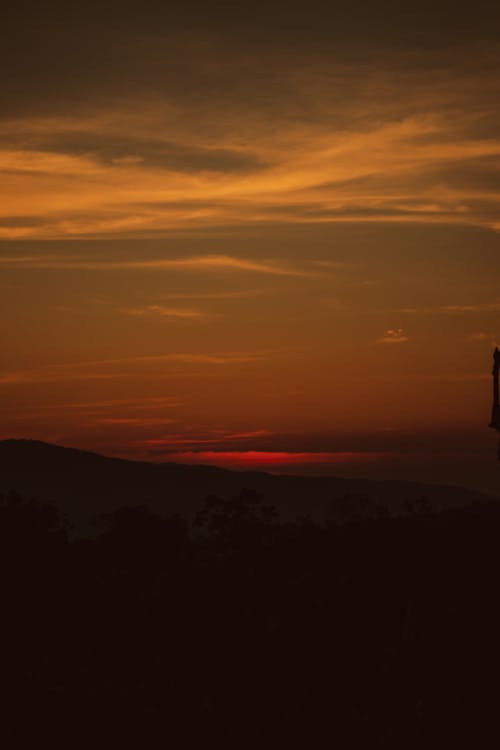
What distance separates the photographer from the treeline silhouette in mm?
18953

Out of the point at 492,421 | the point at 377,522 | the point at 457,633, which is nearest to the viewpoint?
the point at 457,633

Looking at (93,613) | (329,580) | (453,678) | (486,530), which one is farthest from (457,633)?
(486,530)

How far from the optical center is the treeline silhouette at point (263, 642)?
19.0 m

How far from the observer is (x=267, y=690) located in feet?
73.4

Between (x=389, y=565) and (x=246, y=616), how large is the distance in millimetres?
4194

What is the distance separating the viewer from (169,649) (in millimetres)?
24484

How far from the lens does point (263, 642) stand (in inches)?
956

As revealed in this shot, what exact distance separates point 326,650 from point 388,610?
2.46m

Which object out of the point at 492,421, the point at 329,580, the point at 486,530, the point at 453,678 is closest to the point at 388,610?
the point at 329,580

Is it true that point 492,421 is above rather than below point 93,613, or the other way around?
above

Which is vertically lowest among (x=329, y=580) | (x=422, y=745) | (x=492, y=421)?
(x=422, y=745)

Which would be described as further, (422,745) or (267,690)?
(267,690)

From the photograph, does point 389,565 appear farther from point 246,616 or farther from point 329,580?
point 246,616

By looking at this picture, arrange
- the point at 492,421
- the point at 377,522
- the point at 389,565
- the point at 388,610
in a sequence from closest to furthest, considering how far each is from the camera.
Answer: the point at 388,610
the point at 389,565
the point at 377,522
the point at 492,421
